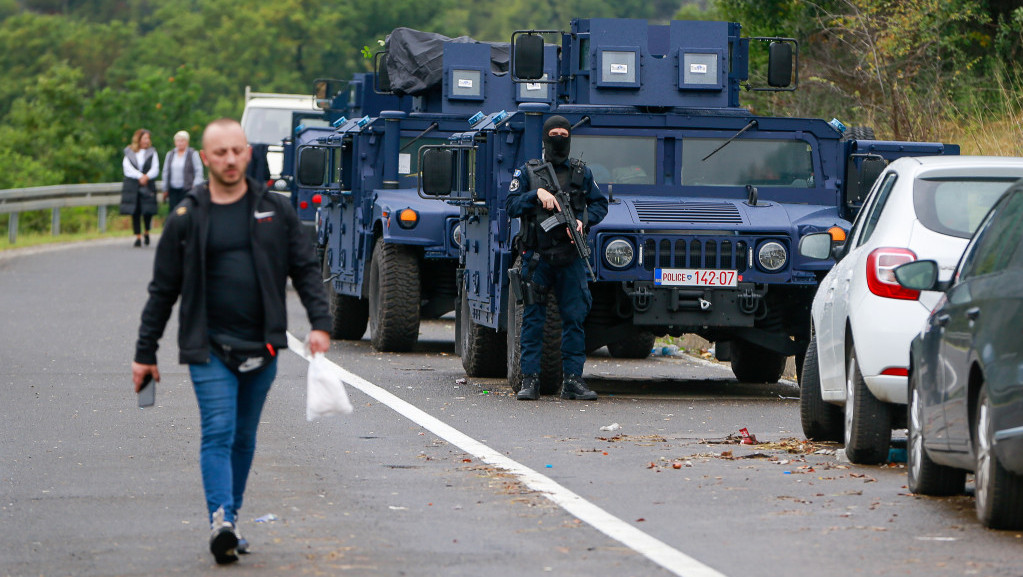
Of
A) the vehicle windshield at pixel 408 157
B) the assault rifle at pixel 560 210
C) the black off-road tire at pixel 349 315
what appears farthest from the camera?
the black off-road tire at pixel 349 315

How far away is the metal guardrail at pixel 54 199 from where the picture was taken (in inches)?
1344

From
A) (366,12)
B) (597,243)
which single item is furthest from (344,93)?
(366,12)

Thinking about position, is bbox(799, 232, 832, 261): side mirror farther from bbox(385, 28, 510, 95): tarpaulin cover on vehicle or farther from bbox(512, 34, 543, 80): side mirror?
bbox(385, 28, 510, 95): tarpaulin cover on vehicle

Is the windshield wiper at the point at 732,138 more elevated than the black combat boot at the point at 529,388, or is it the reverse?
the windshield wiper at the point at 732,138

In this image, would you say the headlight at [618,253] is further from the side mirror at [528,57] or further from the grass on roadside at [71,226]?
the grass on roadside at [71,226]

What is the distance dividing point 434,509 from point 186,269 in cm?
180

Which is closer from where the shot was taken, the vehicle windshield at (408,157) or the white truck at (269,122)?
the vehicle windshield at (408,157)

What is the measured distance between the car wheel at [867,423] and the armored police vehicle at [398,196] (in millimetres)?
7494

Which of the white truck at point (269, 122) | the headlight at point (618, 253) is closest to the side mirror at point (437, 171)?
the headlight at point (618, 253)

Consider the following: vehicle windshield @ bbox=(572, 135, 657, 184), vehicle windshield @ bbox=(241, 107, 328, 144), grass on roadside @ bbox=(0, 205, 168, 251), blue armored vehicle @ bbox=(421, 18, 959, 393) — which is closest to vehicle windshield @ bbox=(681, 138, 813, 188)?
blue armored vehicle @ bbox=(421, 18, 959, 393)

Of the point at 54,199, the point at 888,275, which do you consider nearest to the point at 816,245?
the point at 888,275

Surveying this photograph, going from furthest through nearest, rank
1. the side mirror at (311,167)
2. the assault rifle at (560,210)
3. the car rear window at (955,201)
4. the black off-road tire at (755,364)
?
1. the side mirror at (311,167)
2. the black off-road tire at (755,364)
3. the assault rifle at (560,210)
4. the car rear window at (955,201)

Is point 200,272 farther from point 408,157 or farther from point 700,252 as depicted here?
point 408,157

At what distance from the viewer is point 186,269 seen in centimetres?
727
